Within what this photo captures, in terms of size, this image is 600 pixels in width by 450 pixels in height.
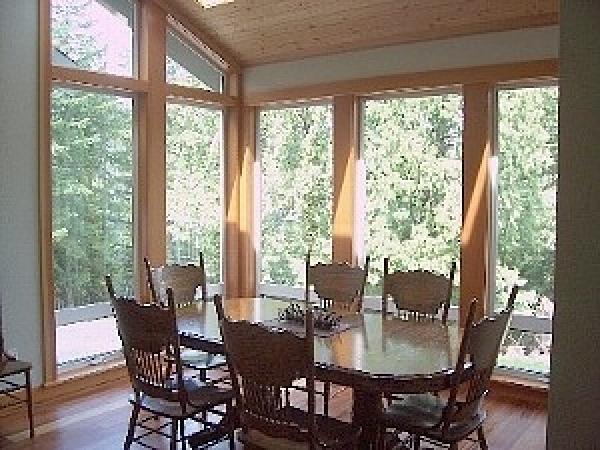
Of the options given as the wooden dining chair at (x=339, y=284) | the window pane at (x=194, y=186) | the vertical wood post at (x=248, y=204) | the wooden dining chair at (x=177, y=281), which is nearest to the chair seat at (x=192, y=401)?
the wooden dining chair at (x=177, y=281)

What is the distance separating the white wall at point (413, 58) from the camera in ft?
14.6

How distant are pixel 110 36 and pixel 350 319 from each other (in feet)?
10.1

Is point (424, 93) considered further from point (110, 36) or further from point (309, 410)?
point (309, 410)

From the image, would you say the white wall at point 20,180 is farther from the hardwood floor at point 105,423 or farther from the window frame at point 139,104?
the hardwood floor at point 105,423

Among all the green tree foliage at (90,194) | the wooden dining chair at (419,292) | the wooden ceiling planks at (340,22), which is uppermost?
the wooden ceiling planks at (340,22)

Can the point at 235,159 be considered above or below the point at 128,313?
above

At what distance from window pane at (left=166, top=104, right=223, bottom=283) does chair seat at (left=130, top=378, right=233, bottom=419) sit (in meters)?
2.42

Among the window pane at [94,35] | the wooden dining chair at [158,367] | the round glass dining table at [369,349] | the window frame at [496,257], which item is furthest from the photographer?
the window pane at [94,35]

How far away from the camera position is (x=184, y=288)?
13.9ft

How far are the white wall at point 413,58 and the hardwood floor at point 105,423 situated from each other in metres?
2.44

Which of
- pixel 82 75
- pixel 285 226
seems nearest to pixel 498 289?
pixel 285 226

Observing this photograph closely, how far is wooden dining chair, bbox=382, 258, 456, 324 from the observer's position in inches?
147

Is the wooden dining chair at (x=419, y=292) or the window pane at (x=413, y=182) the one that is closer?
the wooden dining chair at (x=419, y=292)

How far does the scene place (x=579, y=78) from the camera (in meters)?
1.99
